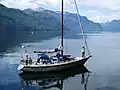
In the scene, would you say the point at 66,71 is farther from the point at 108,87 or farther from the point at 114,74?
the point at 108,87

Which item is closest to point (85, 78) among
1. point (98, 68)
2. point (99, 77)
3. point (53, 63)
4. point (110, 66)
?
point (99, 77)

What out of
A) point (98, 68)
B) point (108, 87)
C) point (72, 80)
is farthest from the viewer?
point (98, 68)

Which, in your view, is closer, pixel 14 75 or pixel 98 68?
pixel 14 75

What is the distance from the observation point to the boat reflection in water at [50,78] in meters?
39.8

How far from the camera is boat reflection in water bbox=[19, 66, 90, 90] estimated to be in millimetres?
39750

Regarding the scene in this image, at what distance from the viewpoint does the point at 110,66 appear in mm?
56312

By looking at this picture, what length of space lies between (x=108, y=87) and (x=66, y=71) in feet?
36.9

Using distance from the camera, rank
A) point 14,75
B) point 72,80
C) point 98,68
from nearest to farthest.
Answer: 1. point 72,80
2. point 14,75
3. point 98,68

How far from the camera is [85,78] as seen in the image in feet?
146

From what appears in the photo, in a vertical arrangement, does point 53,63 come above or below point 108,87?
above

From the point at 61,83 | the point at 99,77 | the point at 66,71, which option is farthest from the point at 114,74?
the point at 61,83

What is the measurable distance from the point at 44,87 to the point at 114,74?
14.4m

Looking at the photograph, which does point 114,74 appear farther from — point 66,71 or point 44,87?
point 44,87

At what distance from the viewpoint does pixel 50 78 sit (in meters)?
43.9
